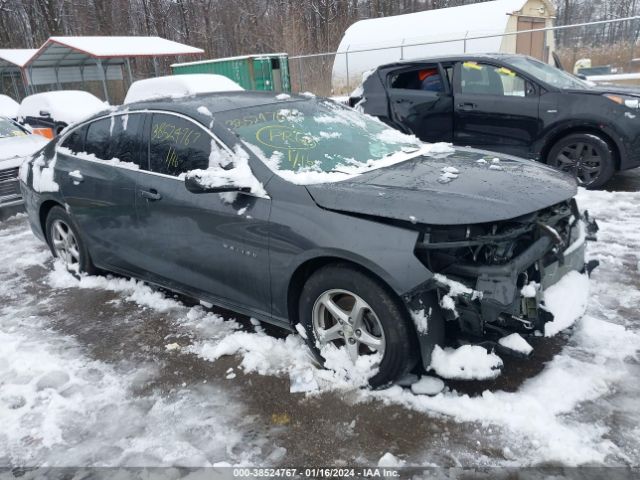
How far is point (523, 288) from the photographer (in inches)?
108

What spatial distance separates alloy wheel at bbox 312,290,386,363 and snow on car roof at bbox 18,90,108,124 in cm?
1179

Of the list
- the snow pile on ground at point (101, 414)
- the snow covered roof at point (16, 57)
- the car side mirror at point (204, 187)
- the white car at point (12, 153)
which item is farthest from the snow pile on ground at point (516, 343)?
the snow covered roof at point (16, 57)

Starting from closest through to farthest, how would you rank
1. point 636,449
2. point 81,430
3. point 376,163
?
point 636,449 → point 81,430 → point 376,163

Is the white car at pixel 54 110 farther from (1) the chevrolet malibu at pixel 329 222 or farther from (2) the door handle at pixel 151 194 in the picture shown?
(2) the door handle at pixel 151 194

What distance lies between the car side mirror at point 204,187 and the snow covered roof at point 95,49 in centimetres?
1888

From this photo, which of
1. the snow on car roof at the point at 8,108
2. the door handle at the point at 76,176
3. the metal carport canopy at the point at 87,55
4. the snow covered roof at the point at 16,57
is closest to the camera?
the door handle at the point at 76,176

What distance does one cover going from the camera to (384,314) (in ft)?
9.03

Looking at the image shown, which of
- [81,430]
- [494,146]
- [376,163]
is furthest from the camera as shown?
[494,146]

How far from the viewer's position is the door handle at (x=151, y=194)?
3.79 m

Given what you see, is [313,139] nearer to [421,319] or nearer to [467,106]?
[421,319]

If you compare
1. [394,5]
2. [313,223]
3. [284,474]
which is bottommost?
[284,474]

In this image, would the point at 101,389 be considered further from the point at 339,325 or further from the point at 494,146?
the point at 494,146

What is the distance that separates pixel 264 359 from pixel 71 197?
2480 millimetres

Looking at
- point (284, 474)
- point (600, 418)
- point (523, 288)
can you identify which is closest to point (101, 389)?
point (284, 474)
